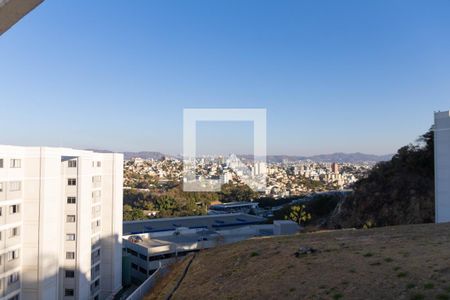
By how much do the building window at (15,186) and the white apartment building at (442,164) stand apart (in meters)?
19.2

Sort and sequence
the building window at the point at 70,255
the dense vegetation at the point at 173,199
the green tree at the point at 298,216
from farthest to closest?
the dense vegetation at the point at 173,199
the green tree at the point at 298,216
the building window at the point at 70,255

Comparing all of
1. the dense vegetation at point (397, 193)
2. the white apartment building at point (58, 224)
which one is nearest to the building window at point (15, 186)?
the white apartment building at point (58, 224)

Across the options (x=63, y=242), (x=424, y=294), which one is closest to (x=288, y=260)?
(x=424, y=294)

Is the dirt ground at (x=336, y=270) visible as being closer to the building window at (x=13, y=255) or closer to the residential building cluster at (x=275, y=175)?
the building window at (x=13, y=255)

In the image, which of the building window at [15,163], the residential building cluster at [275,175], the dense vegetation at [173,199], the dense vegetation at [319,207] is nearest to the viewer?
the building window at [15,163]

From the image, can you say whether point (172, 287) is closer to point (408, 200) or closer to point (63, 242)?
point (63, 242)

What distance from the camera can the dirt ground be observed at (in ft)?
21.4

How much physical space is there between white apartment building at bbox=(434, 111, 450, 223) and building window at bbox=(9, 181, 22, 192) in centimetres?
1921

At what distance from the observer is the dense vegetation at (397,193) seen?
25.2 meters

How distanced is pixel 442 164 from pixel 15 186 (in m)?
19.3

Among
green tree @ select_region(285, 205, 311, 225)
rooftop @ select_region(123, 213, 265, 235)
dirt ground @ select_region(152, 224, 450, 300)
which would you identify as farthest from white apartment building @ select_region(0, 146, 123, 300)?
green tree @ select_region(285, 205, 311, 225)

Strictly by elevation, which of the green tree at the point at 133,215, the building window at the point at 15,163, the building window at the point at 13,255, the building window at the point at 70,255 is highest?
the building window at the point at 15,163

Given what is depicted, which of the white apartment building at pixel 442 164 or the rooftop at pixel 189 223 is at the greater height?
the white apartment building at pixel 442 164

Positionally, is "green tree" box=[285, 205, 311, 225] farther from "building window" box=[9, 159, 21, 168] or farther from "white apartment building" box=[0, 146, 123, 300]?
"building window" box=[9, 159, 21, 168]
